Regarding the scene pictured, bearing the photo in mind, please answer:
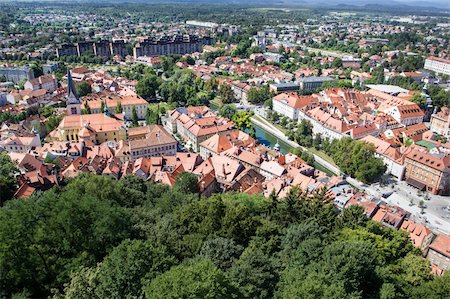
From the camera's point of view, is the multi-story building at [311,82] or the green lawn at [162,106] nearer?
the green lawn at [162,106]

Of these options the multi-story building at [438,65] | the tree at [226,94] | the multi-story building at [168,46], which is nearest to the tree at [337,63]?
the multi-story building at [438,65]

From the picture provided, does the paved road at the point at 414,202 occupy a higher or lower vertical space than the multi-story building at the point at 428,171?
lower

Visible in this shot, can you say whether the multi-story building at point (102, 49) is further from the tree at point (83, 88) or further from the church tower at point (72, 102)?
the church tower at point (72, 102)

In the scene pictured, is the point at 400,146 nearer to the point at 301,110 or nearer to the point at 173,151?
the point at 301,110

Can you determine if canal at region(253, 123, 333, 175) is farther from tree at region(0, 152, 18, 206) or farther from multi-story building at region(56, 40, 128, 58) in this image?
multi-story building at region(56, 40, 128, 58)

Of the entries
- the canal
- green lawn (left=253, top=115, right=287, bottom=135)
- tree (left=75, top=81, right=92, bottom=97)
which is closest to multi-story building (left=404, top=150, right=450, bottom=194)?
the canal
